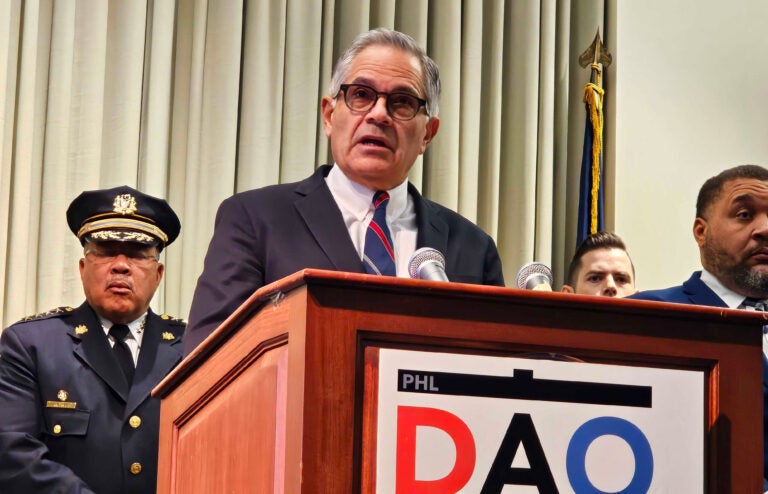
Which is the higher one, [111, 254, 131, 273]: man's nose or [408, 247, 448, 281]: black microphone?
[111, 254, 131, 273]: man's nose

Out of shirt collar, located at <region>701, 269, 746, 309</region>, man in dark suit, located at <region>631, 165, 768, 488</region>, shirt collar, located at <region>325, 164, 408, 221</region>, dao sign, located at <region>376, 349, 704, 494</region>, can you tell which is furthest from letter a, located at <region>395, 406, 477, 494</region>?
shirt collar, located at <region>701, 269, 746, 309</region>

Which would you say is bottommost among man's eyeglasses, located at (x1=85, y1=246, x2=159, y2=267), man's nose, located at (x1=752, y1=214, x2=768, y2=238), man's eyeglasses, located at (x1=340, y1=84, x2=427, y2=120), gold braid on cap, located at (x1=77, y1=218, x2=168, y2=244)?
man's eyeglasses, located at (x1=85, y1=246, x2=159, y2=267)

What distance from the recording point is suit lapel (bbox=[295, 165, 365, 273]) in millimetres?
1996

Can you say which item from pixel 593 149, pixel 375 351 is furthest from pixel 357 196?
pixel 593 149

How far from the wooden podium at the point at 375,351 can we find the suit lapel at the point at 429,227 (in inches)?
27.5

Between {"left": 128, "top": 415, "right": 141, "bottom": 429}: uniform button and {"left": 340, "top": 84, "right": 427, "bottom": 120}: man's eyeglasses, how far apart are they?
1267 millimetres

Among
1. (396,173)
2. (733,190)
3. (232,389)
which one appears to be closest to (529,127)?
(733,190)

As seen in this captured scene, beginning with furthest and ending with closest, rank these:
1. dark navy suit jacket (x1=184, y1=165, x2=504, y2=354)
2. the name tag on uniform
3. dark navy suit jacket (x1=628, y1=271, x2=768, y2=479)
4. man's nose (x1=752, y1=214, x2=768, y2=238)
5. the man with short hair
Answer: the man with short hair → the name tag on uniform → man's nose (x1=752, y1=214, x2=768, y2=238) → dark navy suit jacket (x1=628, y1=271, x2=768, y2=479) → dark navy suit jacket (x1=184, y1=165, x2=504, y2=354)

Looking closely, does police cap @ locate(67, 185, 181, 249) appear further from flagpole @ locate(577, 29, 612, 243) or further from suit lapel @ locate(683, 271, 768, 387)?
flagpole @ locate(577, 29, 612, 243)

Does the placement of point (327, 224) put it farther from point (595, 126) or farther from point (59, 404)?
point (595, 126)

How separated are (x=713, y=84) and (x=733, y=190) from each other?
7.08 feet

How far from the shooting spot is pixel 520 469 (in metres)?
1.30

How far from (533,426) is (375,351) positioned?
204 millimetres

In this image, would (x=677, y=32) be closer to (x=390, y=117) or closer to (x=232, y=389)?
(x=390, y=117)
